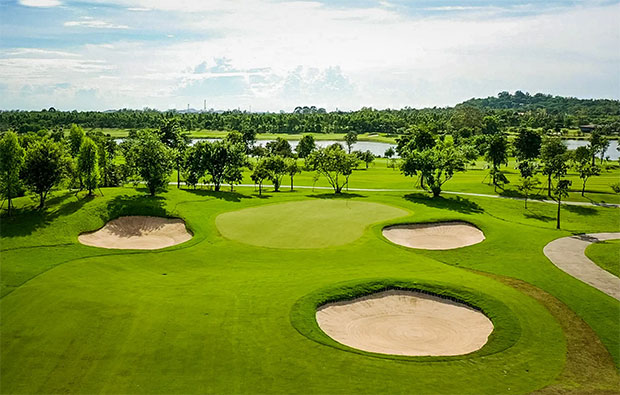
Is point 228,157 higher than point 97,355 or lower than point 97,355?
higher

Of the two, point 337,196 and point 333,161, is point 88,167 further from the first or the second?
point 333,161

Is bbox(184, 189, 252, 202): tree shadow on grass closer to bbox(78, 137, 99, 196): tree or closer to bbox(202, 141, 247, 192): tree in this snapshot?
bbox(202, 141, 247, 192): tree

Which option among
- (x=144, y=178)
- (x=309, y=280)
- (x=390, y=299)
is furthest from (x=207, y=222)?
(x=390, y=299)

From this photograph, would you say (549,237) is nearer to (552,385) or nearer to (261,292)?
(552,385)

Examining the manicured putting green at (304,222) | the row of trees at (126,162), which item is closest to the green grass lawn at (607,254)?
the manicured putting green at (304,222)

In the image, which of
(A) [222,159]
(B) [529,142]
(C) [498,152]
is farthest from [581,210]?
(A) [222,159]

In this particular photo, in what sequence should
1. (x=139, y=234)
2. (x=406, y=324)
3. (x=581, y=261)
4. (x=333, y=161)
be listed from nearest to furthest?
1. (x=406, y=324)
2. (x=581, y=261)
3. (x=139, y=234)
4. (x=333, y=161)

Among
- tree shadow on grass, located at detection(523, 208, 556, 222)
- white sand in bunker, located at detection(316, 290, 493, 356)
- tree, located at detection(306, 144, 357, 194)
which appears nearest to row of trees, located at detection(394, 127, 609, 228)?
tree shadow on grass, located at detection(523, 208, 556, 222)
